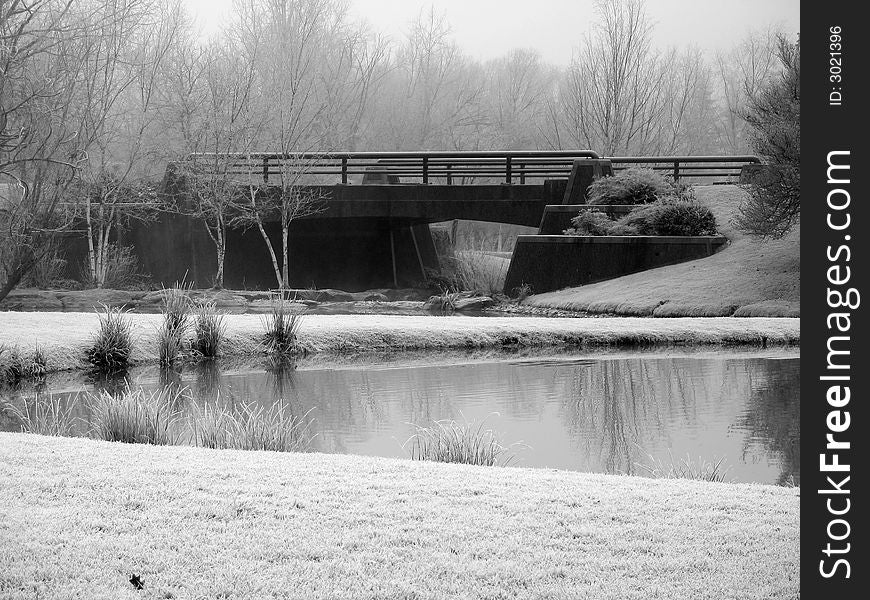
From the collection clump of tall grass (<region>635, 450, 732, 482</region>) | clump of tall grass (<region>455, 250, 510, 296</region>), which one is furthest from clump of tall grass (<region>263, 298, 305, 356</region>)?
clump of tall grass (<region>455, 250, 510, 296</region>)

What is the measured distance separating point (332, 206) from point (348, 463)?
21.1 metres

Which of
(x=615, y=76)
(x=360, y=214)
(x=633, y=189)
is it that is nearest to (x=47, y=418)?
(x=360, y=214)

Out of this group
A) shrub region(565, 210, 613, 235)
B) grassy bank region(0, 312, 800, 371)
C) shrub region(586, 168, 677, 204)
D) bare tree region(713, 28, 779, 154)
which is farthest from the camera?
bare tree region(713, 28, 779, 154)

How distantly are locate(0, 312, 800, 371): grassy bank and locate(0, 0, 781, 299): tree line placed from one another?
2.36 meters

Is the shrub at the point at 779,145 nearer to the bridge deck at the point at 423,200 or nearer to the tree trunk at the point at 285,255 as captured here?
the bridge deck at the point at 423,200

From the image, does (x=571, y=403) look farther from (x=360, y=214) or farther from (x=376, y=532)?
(x=360, y=214)

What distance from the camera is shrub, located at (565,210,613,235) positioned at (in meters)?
23.4

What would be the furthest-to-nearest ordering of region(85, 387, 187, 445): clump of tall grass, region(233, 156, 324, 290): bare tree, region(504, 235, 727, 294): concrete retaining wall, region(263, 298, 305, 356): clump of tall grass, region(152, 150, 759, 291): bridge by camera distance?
region(152, 150, 759, 291): bridge < region(233, 156, 324, 290): bare tree < region(504, 235, 727, 294): concrete retaining wall < region(263, 298, 305, 356): clump of tall grass < region(85, 387, 187, 445): clump of tall grass

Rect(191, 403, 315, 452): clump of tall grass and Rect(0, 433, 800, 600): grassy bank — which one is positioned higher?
Rect(0, 433, 800, 600): grassy bank

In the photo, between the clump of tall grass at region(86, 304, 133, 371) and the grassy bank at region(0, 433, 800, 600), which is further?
the clump of tall grass at region(86, 304, 133, 371)

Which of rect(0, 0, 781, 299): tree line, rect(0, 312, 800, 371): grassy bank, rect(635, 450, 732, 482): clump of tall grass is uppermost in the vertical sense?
rect(0, 0, 781, 299): tree line

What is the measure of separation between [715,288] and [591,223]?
4810mm

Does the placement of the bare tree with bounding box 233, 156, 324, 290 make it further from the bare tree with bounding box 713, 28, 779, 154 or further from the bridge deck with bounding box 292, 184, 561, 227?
the bare tree with bounding box 713, 28, 779, 154

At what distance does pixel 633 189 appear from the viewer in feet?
80.5
